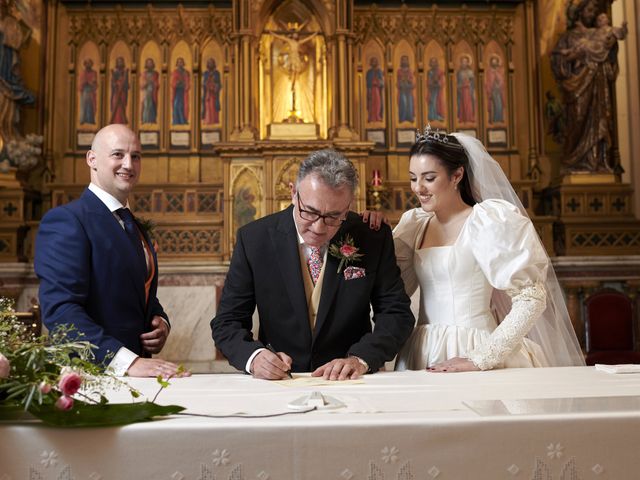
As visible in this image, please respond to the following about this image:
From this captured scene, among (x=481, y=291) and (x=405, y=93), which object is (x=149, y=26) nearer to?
(x=405, y=93)

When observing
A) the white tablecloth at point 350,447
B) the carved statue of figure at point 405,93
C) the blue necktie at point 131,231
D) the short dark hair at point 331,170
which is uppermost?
the carved statue of figure at point 405,93

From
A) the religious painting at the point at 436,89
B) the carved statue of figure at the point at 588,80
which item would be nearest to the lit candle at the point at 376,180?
the religious painting at the point at 436,89

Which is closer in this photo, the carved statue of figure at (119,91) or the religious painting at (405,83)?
the carved statue of figure at (119,91)

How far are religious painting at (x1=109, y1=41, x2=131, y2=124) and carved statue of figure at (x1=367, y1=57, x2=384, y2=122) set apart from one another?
347cm

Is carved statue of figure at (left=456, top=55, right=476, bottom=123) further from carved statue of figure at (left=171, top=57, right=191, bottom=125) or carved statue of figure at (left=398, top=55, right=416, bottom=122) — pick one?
carved statue of figure at (left=171, top=57, right=191, bottom=125)

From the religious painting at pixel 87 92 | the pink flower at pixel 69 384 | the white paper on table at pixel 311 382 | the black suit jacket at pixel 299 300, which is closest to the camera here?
the pink flower at pixel 69 384

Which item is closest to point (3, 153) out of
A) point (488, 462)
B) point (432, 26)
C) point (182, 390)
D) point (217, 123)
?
point (217, 123)

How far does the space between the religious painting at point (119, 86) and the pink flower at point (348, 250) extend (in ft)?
24.6

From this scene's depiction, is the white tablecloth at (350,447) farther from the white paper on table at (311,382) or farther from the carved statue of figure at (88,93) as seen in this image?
the carved statue of figure at (88,93)

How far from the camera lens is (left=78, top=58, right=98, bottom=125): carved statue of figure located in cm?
987

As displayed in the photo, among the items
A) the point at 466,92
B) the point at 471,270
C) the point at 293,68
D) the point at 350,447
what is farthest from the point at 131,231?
the point at 466,92

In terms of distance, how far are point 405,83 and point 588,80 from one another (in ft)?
8.21

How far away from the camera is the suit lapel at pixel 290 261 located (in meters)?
3.12

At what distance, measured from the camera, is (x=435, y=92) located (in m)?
10.1
